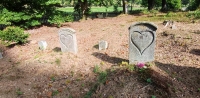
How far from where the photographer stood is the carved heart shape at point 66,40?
29.1 feet

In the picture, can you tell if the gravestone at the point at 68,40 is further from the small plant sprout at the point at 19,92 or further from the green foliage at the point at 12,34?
the green foliage at the point at 12,34

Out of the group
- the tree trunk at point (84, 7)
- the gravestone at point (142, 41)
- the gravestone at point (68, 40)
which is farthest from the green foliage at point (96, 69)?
the tree trunk at point (84, 7)

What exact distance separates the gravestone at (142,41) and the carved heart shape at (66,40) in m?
3.29

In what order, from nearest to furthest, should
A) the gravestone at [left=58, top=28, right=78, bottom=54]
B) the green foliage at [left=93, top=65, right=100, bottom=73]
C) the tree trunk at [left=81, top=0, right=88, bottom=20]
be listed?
the green foliage at [left=93, top=65, right=100, bottom=73] → the gravestone at [left=58, top=28, right=78, bottom=54] → the tree trunk at [left=81, top=0, right=88, bottom=20]

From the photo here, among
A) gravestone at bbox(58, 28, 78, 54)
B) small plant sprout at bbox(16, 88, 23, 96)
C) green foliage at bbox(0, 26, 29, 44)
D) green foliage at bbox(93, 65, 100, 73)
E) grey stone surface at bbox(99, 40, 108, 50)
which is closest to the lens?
small plant sprout at bbox(16, 88, 23, 96)

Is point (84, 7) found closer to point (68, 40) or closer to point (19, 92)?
point (68, 40)

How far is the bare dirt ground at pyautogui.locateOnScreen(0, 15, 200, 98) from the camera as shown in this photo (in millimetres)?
5312

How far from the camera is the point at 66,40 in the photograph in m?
8.95

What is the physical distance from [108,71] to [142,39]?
1.69 metres

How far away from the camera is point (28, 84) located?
6.63 meters

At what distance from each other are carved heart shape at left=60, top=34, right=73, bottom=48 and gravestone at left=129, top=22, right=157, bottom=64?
10.8 feet

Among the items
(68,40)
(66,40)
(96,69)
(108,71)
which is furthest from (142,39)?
(66,40)

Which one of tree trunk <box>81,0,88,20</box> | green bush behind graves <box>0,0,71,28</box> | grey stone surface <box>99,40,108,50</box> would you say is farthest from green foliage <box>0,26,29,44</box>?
tree trunk <box>81,0,88,20</box>

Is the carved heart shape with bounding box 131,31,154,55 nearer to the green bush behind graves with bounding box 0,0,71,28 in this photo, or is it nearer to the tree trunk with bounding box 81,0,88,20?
the green bush behind graves with bounding box 0,0,71,28
